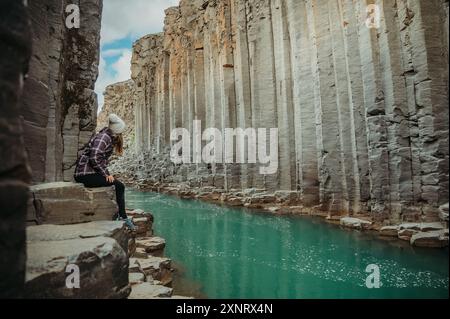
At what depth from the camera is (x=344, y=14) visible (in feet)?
48.1

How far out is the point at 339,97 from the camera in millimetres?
14898

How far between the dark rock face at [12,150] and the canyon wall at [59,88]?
3394 mm

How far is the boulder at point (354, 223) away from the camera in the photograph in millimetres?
12062

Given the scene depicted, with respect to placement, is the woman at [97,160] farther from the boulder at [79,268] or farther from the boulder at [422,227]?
the boulder at [422,227]

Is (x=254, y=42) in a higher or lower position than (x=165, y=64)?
lower

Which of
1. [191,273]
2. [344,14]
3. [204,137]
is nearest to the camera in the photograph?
[191,273]

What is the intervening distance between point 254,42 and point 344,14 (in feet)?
26.4

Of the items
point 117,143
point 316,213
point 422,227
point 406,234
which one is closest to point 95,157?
point 117,143

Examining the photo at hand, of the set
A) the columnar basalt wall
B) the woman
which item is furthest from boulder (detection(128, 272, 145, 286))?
the columnar basalt wall

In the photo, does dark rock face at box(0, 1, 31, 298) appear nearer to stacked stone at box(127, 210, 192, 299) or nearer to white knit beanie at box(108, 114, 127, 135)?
stacked stone at box(127, 210, 192, 299)

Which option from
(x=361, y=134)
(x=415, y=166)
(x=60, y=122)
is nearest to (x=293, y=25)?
(x=361, y=134)

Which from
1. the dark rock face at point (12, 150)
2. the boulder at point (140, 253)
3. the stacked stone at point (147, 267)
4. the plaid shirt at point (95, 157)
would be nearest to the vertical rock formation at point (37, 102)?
the dark rock face at point (12, 150)

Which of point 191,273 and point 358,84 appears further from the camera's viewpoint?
point 358,84
